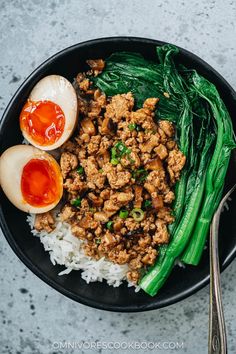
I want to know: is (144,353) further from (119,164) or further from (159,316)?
(119,164)

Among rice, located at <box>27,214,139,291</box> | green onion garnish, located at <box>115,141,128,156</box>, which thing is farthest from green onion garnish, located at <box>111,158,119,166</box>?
rice, located at <box>27,214,139,291</box>

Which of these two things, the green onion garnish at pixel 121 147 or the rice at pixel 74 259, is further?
the rice at pixel 74 259

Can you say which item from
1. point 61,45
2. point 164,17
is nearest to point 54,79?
point 61,45

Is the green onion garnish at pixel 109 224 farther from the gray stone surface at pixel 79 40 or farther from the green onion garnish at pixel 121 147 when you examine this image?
the gray stone surface at pixel 79 40

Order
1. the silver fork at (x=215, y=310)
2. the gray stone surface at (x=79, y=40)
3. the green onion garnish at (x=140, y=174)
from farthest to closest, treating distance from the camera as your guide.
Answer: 1. the gray stone surface at (x=79, y=40)
2. the green onion garnish at (x=140, y=174)
3. the silver fork at (x=215, y=310)

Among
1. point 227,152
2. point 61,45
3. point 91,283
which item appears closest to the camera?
point 227,152

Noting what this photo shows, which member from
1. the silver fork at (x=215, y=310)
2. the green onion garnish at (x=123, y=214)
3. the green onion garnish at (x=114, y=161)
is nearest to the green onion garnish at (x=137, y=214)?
the green onion garnish at (x=123, y=214)

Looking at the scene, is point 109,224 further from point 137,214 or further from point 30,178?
point 30,178
